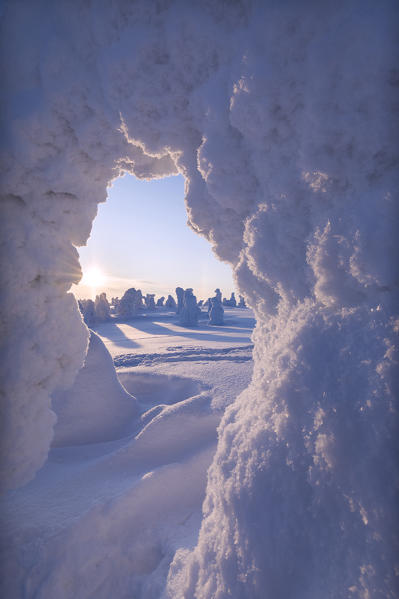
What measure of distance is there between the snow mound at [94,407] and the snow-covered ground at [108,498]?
17mm

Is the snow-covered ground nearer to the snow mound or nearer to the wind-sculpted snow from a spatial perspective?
the snow mound

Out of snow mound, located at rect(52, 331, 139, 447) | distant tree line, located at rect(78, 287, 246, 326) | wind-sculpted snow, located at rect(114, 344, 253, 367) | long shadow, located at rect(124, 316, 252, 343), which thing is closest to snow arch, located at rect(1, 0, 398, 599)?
snow mound, located at rect(52, 331, 139, 447)

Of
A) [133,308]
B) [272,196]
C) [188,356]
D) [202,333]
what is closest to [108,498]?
[272,196]

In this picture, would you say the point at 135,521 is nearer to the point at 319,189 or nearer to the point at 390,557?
the point at 390,557

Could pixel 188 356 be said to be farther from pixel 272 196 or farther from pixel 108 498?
pixel 272 196

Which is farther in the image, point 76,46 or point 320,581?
point 76,46

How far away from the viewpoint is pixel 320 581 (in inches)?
33.5

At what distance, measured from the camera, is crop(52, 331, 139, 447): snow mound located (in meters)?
4.40

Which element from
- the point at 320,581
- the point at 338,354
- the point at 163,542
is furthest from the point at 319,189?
the point at 163,542

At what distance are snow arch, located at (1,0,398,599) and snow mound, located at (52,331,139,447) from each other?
2.95 metres

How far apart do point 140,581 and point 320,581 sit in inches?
98.8

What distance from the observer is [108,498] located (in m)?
2.94

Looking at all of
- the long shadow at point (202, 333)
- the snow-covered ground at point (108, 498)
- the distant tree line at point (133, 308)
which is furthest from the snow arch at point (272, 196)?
the distant tree line at point (133, 308)

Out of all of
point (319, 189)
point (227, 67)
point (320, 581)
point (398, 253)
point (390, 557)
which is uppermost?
point (227, 67)
